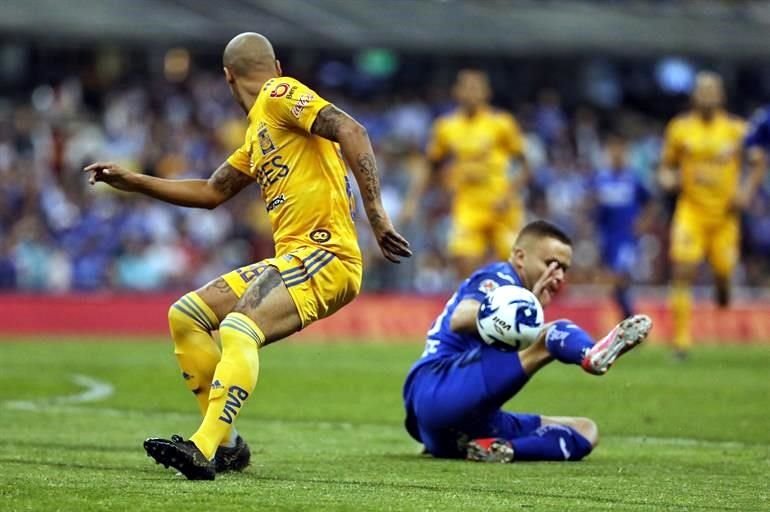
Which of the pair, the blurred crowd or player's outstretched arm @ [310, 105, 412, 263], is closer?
player's outstretched arm @ [310, 105, 412, 263]

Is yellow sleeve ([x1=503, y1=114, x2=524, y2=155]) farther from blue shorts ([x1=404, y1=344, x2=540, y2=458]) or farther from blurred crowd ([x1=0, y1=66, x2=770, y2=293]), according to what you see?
blue shorts ([x1=404, y1=344, x2=540, y2=458])

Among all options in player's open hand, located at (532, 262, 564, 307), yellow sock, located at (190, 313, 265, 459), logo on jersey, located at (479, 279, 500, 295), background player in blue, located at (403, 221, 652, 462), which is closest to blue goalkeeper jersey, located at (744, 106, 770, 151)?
background player in blue, located at (403, 221, 652, 462)

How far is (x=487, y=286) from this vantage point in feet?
29.5

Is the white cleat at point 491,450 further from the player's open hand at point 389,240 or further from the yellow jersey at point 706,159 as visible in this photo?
the yellow jersey at point 706,159

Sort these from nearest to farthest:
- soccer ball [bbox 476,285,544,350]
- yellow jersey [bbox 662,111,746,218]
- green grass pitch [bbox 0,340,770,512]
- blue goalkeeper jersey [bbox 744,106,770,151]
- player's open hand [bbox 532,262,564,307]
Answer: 1. green grass pitch [bbox 0,340,770,512]
2. soccer ball [bbox 476,285,544,350]
3. player's open hand [bbox 532,262,564,307]
4. blue goalkeeper jersey [bbox 744,106,770,151]
5. yellow jersey [bbox 662,111,746,218]

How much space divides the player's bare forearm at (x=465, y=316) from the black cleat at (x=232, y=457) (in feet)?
4.71

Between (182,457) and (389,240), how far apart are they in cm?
146

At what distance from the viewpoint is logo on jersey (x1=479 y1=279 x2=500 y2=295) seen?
8.96 meters

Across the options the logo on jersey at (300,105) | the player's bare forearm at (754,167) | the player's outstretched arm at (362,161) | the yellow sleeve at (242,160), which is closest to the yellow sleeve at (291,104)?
the logo on jersey at (300,105)

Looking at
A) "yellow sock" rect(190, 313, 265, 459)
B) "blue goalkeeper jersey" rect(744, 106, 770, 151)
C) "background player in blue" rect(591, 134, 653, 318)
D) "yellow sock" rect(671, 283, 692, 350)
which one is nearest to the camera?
"yellow sock" rect(190, 313, 265, 459)

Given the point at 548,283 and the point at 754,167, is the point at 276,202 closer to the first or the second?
the point at 548,283

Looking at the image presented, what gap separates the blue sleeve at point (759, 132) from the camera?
16.2 m

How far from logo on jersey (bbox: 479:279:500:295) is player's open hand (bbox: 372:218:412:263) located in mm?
1061

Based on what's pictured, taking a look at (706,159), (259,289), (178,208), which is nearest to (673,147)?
(706,159)
